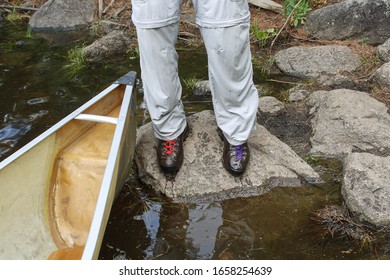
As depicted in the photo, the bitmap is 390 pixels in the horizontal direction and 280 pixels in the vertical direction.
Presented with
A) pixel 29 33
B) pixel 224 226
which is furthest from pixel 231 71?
pixel 29 33

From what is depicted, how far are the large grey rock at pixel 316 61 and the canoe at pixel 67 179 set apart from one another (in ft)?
8.37

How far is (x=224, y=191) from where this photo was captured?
133 inches

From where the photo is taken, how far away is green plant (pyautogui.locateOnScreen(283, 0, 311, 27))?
20.6ft

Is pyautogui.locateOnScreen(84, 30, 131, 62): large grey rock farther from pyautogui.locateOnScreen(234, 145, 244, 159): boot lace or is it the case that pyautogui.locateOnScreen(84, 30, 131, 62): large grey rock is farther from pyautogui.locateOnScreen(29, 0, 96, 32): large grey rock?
pyautogui.locateOnScreen(234, 145, 244, 159): boot lace

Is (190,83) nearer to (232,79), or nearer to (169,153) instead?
(169,153)

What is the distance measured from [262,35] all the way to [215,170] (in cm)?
314

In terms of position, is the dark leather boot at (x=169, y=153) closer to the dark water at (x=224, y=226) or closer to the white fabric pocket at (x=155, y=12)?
the dark water at (x=224, y=226)

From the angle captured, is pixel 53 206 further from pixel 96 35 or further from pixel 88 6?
pixel 88 6

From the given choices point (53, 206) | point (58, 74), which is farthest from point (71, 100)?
point (53, 206)

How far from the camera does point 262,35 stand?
6.14 metres

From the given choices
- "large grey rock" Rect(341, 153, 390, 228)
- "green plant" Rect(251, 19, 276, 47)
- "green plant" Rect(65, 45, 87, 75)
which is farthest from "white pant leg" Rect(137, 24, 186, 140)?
"green plant" Rect(251, 19, 276, 47)

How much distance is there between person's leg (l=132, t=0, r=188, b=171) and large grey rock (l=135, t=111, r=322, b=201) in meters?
0.13

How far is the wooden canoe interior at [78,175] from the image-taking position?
3.02m

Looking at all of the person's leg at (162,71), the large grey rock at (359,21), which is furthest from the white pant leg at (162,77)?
the large grey rock at (359,21)
